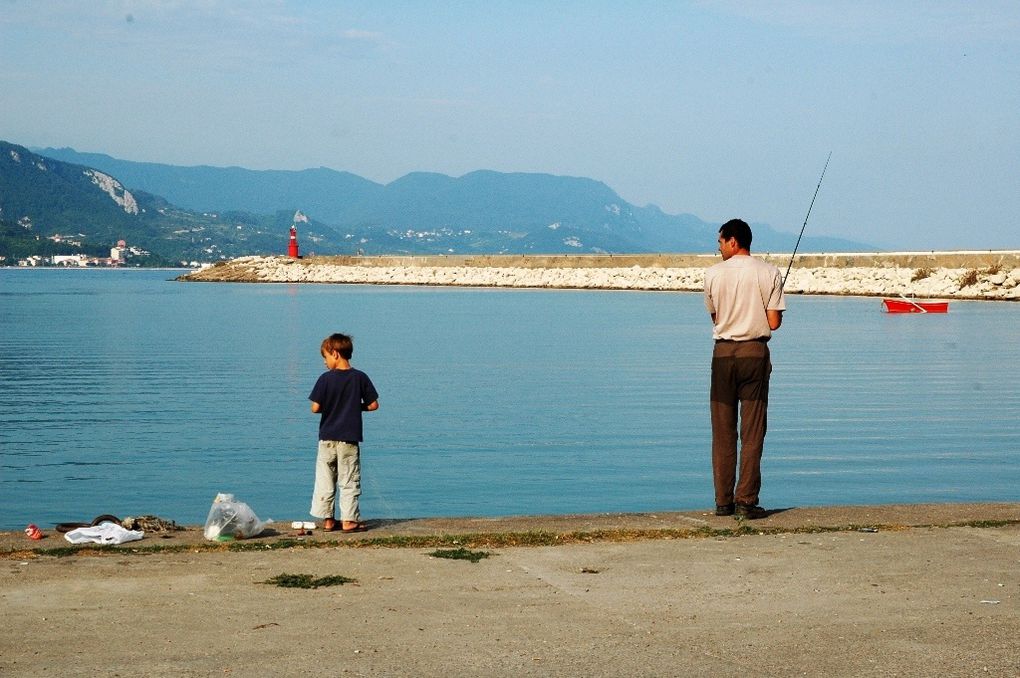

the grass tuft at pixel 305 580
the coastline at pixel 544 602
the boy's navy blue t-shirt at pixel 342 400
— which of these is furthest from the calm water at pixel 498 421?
the grass tuft at pixel 305 580

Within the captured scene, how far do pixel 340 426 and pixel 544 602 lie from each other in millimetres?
2834

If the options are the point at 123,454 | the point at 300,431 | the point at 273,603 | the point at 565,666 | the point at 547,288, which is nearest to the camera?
the point at 565,666

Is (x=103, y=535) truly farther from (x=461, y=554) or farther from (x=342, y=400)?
(x=461, y=554)

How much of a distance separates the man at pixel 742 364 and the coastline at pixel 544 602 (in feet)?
1.30

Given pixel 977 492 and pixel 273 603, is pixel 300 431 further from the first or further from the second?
pixel 273 603

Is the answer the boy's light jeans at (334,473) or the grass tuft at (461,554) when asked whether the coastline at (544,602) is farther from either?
the boy's light jeans at (334,473)

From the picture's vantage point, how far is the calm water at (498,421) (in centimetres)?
1459

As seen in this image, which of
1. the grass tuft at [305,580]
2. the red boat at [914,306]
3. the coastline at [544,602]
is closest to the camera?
the coastline at [544,602]

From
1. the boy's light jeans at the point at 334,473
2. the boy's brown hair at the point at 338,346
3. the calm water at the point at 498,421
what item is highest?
the boy's brown hair at the point at 338,346

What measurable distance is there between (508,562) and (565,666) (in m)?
2.24

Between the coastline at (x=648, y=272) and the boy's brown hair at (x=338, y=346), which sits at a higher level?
the boy's brown hair at (x=338, y=346)

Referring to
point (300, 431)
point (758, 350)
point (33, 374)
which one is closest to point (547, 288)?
point (33, 374)

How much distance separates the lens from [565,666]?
591 centimetres

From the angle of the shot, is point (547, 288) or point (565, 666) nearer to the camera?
point (565, 666)
